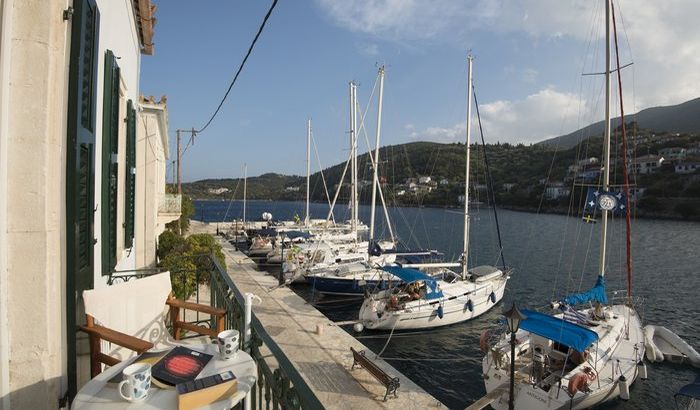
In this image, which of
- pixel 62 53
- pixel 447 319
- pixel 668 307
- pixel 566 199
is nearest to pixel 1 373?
pixel 62 53

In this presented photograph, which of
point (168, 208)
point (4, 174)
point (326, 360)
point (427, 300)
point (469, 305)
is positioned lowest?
point (469, 305)

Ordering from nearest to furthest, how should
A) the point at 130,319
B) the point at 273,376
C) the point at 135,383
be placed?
the point at 135,383, the point at 273,376, the point at 130,319

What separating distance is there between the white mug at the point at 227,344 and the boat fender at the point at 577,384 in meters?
9.15

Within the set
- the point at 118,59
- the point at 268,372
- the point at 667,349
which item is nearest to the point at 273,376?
the point at 268,372

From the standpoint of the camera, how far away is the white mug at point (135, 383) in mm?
1743

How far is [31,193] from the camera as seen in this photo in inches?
82.7

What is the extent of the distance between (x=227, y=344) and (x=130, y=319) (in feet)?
6.01

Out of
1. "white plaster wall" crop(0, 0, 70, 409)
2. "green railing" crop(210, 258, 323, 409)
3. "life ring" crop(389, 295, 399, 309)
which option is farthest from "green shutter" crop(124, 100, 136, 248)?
"life ring" crop(389, 295, 399, 309)

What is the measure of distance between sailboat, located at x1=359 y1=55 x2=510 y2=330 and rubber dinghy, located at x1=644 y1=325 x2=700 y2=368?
5740 millimetres

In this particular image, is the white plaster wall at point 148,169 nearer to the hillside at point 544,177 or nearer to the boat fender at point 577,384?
the boat fender at point 577,384

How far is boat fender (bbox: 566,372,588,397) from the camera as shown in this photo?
27.7ft

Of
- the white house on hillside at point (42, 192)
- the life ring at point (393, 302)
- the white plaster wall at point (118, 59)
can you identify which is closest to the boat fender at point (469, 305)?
the life ring at point (393, 302)

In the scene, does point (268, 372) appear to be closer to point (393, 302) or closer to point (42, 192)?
point (42, 192)

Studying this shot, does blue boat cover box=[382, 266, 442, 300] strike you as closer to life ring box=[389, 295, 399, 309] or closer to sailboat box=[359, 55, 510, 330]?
sailboat box=[359, 55, 510, 330]
